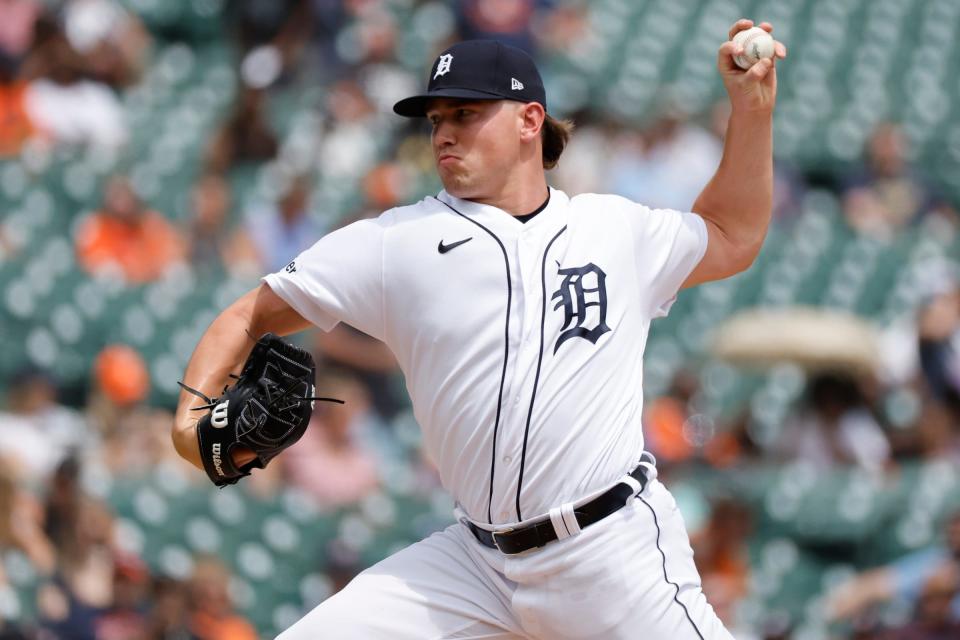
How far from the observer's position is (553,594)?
9.30ft

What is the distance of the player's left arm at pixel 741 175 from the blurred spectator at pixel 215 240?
4031 mm

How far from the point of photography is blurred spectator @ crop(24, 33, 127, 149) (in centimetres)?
736

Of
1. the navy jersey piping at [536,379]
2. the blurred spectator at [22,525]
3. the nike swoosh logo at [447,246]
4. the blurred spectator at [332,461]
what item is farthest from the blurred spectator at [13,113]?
the navy jersey piping at [536,379]

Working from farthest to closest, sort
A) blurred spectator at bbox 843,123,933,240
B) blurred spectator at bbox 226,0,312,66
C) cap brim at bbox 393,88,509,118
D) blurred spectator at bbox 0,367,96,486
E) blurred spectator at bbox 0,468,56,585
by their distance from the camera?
blurred spectator at bbox 843,123,933,240 → blurred spectator at bbox 226,0,312,66 → blurred spectator at bbox 0,367,96,486 → blurred spectator at bbox 0,468,56,585 → cap brim at bbox 393,88,509,118

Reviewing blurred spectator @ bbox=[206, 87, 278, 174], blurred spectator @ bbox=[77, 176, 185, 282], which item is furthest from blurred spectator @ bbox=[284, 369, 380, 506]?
blurred spectator @ bbox=[206, 87, 278, 174]

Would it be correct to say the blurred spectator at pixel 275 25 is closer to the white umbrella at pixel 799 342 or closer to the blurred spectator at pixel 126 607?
the white umbrella at pixel 799 342

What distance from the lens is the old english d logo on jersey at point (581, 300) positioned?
2906 mm

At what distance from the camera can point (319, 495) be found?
592 cm

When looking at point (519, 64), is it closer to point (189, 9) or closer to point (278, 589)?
point (278, 589)

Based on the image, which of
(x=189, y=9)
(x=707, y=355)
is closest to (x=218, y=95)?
(x=189, y=9)

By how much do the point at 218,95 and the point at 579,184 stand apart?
83.5 inches

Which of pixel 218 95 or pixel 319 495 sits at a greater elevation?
pixel 218 95

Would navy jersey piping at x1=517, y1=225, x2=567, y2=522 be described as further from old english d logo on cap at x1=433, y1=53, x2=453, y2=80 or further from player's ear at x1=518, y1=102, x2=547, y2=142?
old english d logo on cap at x1=433, y1=53, x2=453, y2=80

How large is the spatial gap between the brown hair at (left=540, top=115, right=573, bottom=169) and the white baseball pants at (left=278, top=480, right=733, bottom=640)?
818mm
